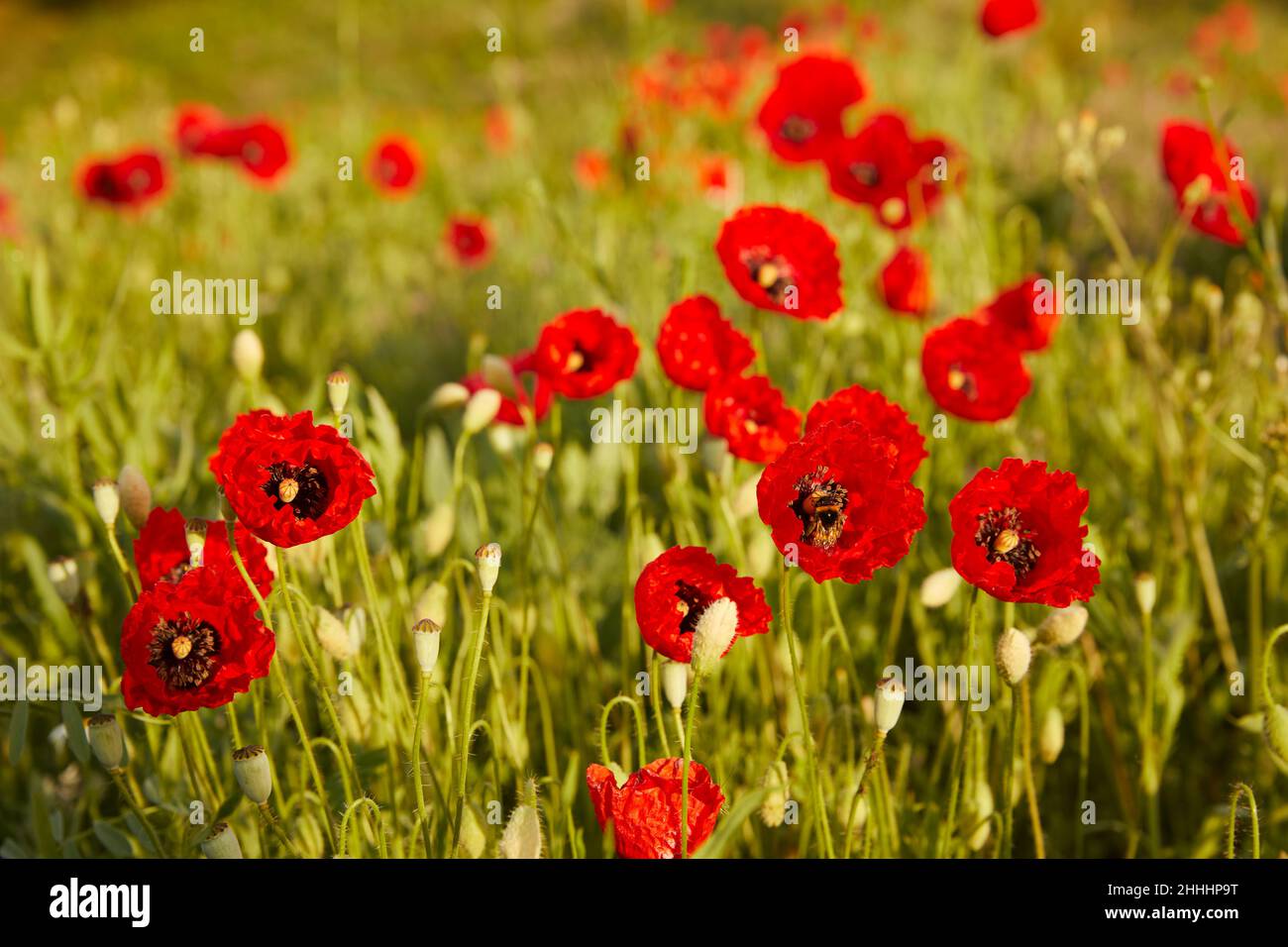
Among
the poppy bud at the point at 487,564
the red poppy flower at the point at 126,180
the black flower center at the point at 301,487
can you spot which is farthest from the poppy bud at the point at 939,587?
the red poppy flower at the point at 126,180

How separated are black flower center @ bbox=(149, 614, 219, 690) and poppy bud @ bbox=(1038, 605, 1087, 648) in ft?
2.35

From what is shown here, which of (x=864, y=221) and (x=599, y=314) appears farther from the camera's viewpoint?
(x=864, y=221)

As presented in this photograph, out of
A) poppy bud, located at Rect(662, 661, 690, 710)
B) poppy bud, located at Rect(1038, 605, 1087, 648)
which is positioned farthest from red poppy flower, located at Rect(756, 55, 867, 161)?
poppy bud, located at Rect(662, 661, 690, 710)

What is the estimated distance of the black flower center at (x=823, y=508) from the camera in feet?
2.96

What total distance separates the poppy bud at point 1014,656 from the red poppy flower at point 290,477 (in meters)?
0.51

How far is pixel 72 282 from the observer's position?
2.55 m

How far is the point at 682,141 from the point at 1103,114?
198 cm

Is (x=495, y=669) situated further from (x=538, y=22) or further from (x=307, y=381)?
(x=538, y=22)

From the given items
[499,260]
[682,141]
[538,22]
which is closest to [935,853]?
[499,260]

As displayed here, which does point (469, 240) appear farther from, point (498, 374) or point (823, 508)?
point (823, 508)

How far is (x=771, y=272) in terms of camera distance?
4.12 ft

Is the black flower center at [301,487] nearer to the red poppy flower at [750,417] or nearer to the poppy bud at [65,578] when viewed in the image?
the poppy bud at [65,578]

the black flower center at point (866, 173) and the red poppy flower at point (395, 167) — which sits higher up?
the red poppy flower at point (395, 167)

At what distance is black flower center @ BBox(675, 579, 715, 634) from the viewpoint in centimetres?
91
